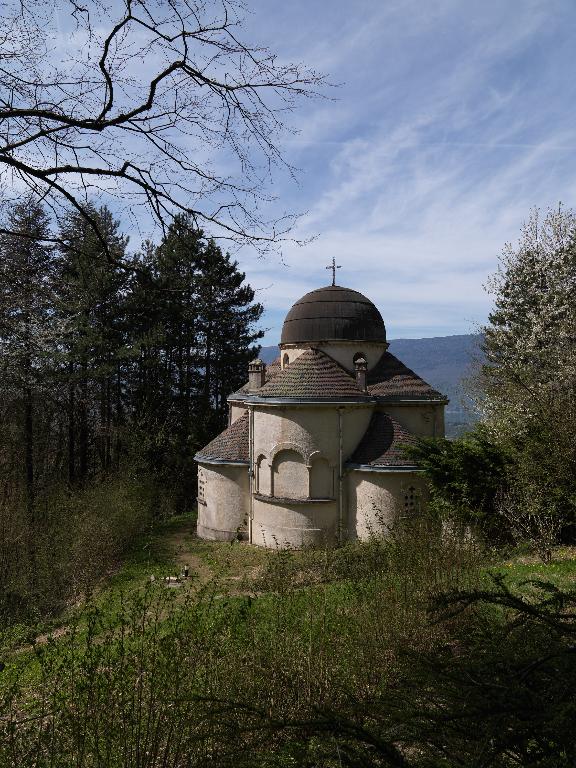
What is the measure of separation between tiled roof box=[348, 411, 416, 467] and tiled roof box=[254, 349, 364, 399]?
1496mm

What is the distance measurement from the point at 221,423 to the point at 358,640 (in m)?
24.8

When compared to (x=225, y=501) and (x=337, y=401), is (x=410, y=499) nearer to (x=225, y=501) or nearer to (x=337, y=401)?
(x=337, y=401)

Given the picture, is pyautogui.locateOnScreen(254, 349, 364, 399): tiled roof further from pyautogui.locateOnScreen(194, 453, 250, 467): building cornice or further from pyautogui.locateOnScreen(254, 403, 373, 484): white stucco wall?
pyautogui.locateOnScreen(194, 453, 250, 467): building cornice

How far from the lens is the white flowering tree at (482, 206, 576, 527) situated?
12430 millimetres

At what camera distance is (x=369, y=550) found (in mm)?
9859

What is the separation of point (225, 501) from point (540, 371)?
12.9 m

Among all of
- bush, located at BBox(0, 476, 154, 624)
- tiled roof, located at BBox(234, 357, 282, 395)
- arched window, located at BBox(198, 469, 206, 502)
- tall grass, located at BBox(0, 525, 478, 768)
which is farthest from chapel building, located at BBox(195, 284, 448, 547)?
tall grass, located at BBox(0, 525, 478, 768)

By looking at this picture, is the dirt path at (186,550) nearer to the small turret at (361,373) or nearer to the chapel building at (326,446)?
the chapel building at (326,446)

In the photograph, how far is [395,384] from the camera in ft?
66.7

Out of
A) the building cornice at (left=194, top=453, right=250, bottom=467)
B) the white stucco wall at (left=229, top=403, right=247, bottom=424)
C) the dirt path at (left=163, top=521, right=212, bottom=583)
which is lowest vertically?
the dirt path at (left=163, top=521, right=212, bottom=583)

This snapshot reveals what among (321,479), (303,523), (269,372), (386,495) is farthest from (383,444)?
(269,372)

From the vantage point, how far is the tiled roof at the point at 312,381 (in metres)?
18.1

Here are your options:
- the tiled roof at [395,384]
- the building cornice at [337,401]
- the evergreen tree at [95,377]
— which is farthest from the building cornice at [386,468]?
the evergreen tree at [95,377]

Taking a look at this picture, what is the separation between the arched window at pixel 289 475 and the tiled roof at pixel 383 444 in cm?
178
